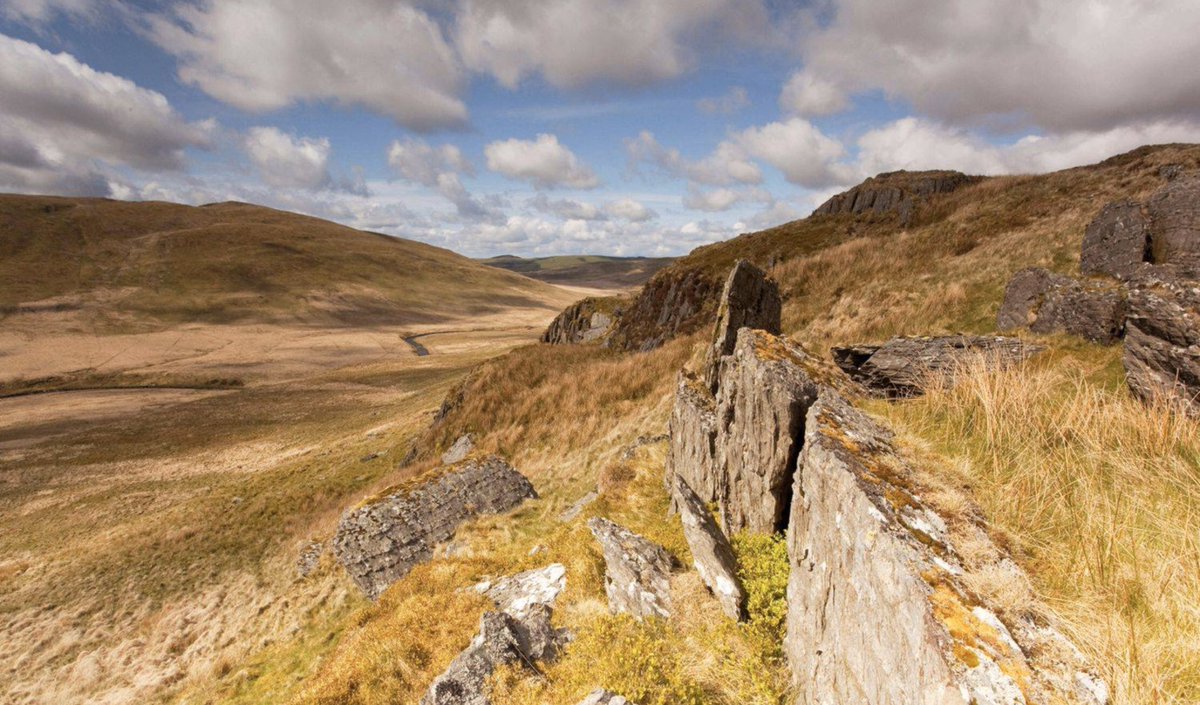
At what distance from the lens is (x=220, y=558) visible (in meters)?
19.7

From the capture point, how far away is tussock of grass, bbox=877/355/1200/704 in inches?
117

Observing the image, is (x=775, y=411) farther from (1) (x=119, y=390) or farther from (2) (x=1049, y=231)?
(1) (x=119, y=390)

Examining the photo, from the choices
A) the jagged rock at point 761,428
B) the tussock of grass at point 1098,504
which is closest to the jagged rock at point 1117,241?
the tussock of grass at point 1098,504

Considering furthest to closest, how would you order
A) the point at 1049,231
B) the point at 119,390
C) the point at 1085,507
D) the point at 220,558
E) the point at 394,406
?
the point at 119,390
the point at 394,406
the point at 1049,231
the point at 220,558
the point at 1085,507

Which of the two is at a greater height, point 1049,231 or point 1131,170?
point 1131,170

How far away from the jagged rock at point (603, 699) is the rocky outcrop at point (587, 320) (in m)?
38.2

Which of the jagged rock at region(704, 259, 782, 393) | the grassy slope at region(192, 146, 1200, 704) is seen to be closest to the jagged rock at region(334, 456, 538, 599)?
the grassy slope at region(192, 146, 1200, 704)

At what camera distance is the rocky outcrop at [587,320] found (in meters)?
45.4

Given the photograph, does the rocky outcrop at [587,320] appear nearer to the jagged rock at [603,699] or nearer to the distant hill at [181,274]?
the jagged rock at [603,699]

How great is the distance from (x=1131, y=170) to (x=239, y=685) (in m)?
55.2

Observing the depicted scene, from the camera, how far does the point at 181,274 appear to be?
146 metres

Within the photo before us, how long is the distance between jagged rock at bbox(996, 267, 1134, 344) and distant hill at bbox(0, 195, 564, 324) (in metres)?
151

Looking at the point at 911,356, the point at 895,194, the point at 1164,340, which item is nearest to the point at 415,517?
the point at 911,356

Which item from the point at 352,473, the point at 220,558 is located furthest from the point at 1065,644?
the point at 352,473
